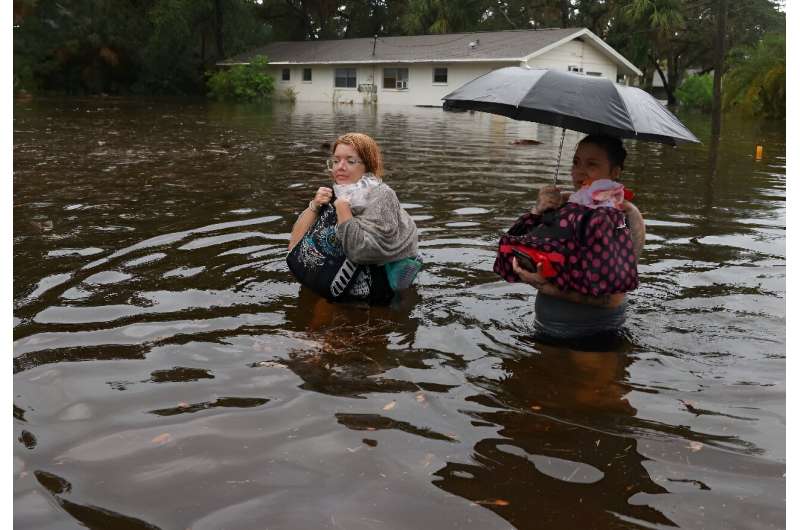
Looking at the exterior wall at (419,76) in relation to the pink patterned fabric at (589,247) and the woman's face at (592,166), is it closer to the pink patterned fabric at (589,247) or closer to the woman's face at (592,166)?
the woman's face at (592,166)

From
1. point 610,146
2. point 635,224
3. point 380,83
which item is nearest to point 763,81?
point 380,83

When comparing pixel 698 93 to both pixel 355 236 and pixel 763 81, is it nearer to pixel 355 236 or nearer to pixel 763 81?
pixel 763 81

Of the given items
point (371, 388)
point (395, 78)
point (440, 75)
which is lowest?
point (371, 388)

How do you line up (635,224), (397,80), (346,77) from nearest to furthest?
(635,224), (397,80), (346,77)

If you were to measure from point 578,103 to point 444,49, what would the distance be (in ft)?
129

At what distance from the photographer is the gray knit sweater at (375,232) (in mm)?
4852

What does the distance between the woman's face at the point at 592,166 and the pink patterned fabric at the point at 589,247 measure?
181 millimetres

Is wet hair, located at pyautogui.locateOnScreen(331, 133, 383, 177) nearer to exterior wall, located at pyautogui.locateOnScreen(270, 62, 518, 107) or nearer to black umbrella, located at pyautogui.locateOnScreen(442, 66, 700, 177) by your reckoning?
black umbrella, located at pyautogui.locateOnScreen(442, 66, 700, 177)

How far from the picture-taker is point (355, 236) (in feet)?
15.9

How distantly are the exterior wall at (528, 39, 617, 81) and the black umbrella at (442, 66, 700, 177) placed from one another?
115 ft

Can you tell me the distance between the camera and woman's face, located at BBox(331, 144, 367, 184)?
496 cm

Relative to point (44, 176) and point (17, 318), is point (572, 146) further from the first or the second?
point (17, 318)

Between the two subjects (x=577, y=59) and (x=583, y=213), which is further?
(x=577, y=59)

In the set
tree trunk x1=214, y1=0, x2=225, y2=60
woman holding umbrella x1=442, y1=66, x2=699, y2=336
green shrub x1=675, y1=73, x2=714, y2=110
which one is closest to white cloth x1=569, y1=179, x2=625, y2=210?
woman holding umbrella x1=442, y1=66, x2=699, y2=336
